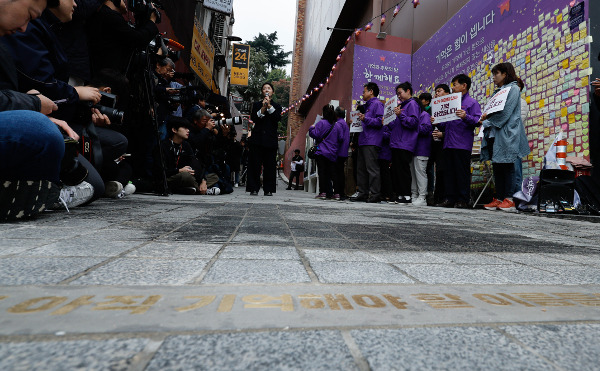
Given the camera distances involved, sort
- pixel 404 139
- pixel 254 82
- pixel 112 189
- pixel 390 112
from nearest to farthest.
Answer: pixel 112 189 → pixel 404 139 → pixel 390 112 → pixel 254 82

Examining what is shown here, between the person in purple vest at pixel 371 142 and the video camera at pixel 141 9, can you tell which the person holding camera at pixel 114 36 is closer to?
the video camera at pixel 141 9

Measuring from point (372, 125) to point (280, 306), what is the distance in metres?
5.41

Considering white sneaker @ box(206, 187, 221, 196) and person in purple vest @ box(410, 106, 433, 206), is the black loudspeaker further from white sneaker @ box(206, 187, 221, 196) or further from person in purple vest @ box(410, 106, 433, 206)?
white sneaker @ box(206, 187, 221, 196)

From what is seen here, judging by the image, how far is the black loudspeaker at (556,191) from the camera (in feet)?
13.6

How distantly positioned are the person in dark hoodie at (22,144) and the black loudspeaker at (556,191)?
471 centimetres

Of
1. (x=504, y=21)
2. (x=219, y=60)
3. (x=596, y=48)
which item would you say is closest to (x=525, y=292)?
(x=596, y=48)

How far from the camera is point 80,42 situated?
3.10 m

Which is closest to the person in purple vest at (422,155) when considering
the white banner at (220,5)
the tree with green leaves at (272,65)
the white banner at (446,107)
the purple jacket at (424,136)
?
the purple jacket at (424,136)

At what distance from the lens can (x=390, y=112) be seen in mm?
6023

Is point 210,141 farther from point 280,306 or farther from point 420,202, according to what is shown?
point 280,306

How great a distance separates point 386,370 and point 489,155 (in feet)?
16.8

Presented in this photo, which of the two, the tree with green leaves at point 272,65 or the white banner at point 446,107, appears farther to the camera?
the tree with green leaves at point 272,65

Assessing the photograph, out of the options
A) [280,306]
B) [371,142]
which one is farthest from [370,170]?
[280,306]

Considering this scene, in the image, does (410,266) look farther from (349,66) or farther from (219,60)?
(219,60)
